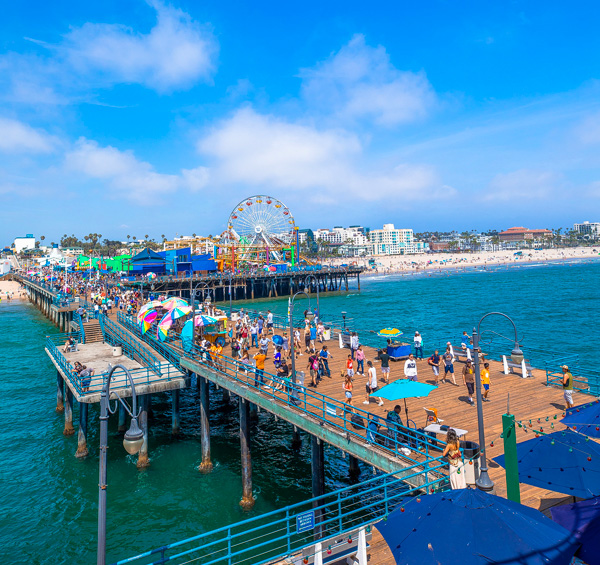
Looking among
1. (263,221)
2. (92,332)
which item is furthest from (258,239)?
(92,332)

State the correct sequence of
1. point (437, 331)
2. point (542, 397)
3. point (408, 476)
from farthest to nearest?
point (437, 331) < point (542, 397) < point (408, 476)

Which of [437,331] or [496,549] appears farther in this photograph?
[437,331]

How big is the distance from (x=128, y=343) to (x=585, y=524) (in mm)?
24617

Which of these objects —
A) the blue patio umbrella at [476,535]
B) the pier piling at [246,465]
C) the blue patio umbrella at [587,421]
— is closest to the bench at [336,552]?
the blue patio umbrella at [476,535]

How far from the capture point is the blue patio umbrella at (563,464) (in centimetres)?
775

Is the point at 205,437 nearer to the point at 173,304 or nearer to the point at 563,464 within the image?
the point at 173,304

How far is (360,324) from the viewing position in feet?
175

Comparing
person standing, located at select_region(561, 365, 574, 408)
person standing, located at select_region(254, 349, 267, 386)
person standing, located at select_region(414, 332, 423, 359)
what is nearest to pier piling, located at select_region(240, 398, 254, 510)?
person standing, located at select_region(254, 349, 267, 386)

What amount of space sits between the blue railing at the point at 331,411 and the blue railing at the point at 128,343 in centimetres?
96

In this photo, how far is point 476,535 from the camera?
19.4 ft

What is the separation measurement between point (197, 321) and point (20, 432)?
10.9 meters

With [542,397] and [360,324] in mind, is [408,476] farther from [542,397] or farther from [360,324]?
[360,324]

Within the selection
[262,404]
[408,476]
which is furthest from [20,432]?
[408,476]

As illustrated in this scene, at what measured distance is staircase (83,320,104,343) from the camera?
3081cm
